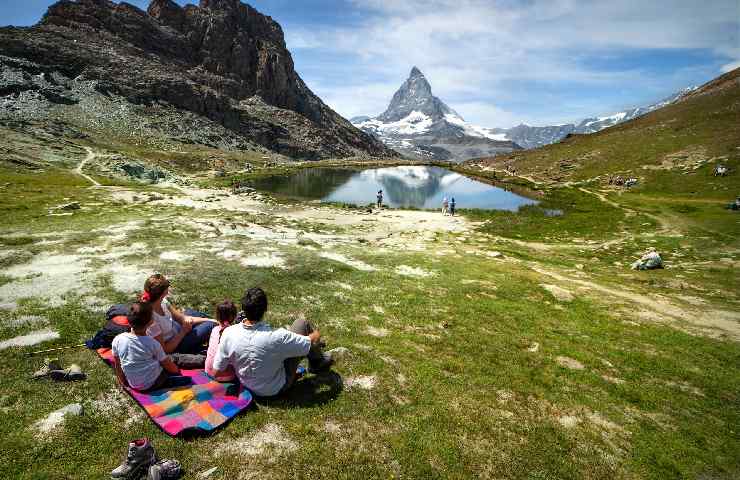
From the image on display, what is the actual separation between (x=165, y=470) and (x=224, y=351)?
342 centimetres

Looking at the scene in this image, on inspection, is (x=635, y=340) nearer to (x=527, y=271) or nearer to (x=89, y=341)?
(x=527, y=271)

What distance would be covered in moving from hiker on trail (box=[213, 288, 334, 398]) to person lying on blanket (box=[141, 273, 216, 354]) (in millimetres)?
2455

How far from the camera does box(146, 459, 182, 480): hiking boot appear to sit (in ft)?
26.7

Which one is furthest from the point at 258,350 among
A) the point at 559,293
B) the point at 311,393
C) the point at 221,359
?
the point at 559,293

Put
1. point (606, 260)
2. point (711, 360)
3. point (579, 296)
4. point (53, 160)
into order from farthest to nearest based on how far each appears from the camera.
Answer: point (53, 160) → point (606, 260) → point (579, 296) → point (711, 360)

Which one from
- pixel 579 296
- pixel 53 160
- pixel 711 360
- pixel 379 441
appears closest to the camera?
pixel 379 441

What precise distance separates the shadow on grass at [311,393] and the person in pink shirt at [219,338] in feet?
3.85

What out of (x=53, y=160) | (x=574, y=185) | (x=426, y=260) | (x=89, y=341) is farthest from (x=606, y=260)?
(x=53, y=160)

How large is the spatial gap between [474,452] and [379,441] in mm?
2619

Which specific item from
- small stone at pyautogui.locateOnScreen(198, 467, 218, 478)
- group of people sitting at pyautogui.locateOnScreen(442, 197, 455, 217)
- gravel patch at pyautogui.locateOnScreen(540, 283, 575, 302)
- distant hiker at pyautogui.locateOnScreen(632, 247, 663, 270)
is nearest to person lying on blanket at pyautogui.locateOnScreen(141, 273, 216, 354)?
small stone at pyautogui.locateOnScreen(198, 467, 218, 478)

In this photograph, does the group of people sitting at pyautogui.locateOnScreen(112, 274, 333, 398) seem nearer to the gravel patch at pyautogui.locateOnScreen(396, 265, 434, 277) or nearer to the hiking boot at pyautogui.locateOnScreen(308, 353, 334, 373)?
the hiking boot at pyautogui.locateOnScreen(308, 353, 334, 373)

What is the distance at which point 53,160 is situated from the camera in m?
88.9

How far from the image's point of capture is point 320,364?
12969 mm

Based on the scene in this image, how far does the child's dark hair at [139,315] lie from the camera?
10234 mm
